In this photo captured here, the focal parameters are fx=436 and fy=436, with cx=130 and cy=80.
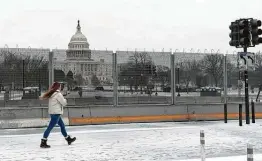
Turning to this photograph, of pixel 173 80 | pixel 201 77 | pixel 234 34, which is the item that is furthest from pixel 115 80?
pixel 234 34

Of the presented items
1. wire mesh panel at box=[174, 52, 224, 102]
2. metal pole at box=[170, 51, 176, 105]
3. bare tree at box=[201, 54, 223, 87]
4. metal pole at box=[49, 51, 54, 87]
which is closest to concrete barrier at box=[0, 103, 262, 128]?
metal pole at box=[170, 51, 176, 105]

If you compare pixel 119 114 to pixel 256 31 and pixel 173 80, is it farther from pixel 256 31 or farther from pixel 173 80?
pixel 256 31

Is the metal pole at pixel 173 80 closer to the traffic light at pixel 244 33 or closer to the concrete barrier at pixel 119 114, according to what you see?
the concrete barrier at pixel 119 114

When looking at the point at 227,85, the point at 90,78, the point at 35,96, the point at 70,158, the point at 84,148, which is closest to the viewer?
the point at 70,158

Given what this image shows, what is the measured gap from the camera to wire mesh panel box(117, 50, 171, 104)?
65.8 feet

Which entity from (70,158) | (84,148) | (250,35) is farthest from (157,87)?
(70,158)

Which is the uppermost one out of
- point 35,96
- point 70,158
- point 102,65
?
point 102,65

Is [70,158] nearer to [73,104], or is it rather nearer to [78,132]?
[78,132]

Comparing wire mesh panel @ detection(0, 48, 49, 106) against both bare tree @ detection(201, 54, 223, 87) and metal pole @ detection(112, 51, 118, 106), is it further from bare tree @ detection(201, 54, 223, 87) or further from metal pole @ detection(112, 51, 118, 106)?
bare tree @ detection(201, 54, 223, 87)

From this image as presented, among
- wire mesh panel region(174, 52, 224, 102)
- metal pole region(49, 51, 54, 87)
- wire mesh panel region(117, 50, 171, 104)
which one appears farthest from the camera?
wire mesh panel region(174, 52, 224, 102)

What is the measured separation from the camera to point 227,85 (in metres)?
21.8

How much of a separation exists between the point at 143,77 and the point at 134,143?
781 centimetres

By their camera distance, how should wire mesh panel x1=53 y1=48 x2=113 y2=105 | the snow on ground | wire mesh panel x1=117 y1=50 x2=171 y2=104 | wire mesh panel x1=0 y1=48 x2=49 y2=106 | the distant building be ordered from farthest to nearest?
1. wire mesh panel x1=117 y1=50 x2=171 y2=104
2. wire mesh panel x1=53 y1=48 x2=113 y2=105
3. the distant building
4. wire mesh panel x1=0 y1=48 x2=49 y2=106
5. the snow on ground

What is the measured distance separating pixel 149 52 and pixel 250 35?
17.1 ft
